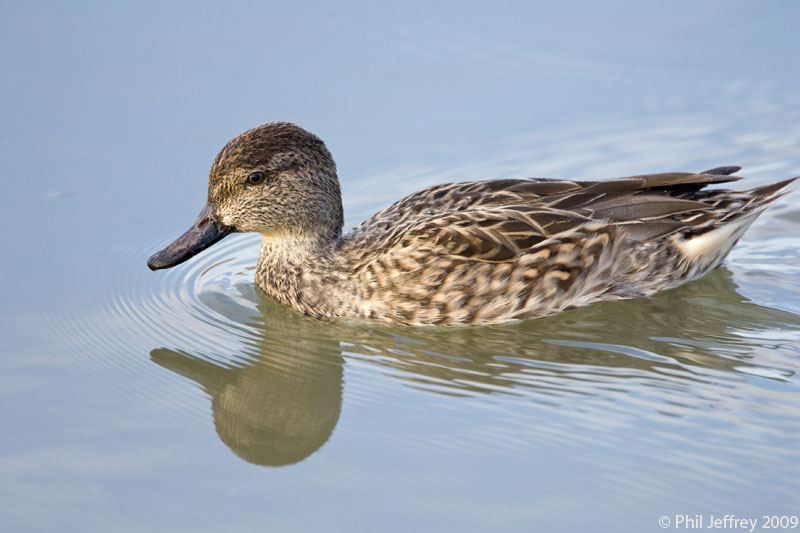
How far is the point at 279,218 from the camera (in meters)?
7.99

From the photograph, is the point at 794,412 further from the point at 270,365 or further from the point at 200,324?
the point at 200,324

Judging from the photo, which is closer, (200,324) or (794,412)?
(794,412)

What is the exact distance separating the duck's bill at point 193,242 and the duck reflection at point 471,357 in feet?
2.23

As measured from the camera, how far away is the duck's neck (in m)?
7.97

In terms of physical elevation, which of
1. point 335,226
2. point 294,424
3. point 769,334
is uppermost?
point 335,226

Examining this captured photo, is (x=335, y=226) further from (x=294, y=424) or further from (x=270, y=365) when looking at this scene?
(x=294, y=424)

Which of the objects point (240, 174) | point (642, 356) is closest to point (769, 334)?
point (642, 356)

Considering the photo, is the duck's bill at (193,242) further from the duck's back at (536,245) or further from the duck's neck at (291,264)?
the duck's back at (536,245)

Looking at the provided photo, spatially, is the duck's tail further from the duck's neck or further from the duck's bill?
the duck's bill

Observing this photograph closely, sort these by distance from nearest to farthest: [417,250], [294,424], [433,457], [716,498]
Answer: [716,498] < [433,457] < [294,424] < [417,250]

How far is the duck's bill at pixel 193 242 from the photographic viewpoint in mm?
7742

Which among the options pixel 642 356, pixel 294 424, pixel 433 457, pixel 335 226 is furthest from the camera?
pixel 335 226

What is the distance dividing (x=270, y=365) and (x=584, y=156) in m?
3.93

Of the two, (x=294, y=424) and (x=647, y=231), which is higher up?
(x=647, y=231)
